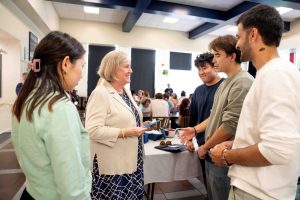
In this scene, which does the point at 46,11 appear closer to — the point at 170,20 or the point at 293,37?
the point at 170,20

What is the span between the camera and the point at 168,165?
213cm

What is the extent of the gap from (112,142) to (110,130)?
89mm

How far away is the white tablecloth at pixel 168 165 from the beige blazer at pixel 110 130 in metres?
0.42

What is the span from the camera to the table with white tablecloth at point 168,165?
210 centimetres

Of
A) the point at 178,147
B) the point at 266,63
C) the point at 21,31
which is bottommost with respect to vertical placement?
the point at 178,147

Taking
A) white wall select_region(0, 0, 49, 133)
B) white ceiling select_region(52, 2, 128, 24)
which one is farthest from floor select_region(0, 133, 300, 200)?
white ceiling select_region(52, 2, 128, 24)

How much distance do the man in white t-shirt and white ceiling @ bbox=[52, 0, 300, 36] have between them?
20.3ft

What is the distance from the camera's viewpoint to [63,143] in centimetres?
80

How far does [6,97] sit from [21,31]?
69.7 inches

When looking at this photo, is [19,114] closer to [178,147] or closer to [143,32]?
[178,147]

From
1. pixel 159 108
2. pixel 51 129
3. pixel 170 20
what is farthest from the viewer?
pixel 170 20

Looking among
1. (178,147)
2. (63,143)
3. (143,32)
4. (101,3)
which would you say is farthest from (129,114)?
(143,32)

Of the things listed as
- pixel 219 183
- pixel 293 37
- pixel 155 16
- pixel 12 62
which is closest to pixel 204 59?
pixel 219 183

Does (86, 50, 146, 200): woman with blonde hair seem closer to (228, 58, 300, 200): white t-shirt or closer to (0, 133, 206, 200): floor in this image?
(228, 58, 300, 200): white t-shirt
